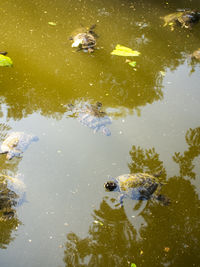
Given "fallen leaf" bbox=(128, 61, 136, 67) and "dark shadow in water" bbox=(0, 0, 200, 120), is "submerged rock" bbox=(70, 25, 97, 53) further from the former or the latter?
"fallen leaf" bbox=(128, 61, 136, 67)

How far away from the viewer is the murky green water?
8.77 feet

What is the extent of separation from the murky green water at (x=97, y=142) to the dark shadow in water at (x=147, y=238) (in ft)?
0.04

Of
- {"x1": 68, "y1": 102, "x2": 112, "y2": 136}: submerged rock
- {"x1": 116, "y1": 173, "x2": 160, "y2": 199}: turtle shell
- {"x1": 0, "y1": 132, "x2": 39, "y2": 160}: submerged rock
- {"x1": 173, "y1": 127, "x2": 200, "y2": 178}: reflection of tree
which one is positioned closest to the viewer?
{"x1": 116, "y1": 173, "x2": 160, "y2": 199}: turtle shell

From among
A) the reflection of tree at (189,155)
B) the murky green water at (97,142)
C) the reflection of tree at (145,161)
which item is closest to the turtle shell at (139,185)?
the murky green water at (97,142)

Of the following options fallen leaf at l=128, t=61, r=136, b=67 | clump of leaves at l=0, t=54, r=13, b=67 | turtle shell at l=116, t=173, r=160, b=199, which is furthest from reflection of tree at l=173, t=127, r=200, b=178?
clump of leaves at l=0, t=54, r=13, b=67

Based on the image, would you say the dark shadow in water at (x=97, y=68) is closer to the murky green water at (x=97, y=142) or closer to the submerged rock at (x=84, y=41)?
the murky green water at (x=97, y=142)

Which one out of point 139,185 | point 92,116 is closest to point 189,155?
point 139,185

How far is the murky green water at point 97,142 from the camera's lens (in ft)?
8.77

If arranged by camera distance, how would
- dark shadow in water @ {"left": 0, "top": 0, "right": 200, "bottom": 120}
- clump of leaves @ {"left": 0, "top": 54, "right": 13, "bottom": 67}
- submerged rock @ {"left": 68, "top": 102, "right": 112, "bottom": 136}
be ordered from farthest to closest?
1. clump of leaves @ {"left": 0, "top": 54, "right": 13, "bottom": 67}
2. dark shadow in water @ {"left": 0, "top": 0, "right": 200, "bottom": 120}
3. submerged rock @ {"left": 68, "top": 102, "right": 112, "bottom": 136}

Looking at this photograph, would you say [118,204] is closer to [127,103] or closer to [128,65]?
[127,103]

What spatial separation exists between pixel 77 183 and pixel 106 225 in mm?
630

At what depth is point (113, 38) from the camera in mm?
5656

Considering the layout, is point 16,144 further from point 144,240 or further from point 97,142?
point 144,240

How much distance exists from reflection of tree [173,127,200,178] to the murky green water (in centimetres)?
2
